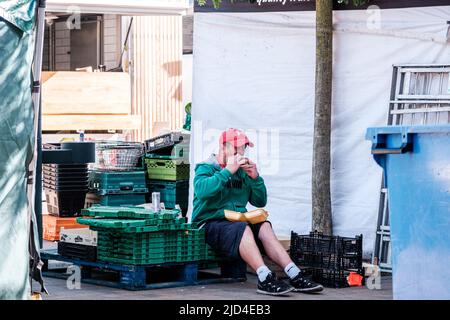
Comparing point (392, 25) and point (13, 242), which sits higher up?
point (392, 25)

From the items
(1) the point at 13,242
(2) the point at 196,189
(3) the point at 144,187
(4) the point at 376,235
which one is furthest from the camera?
(3) the point at 144,187

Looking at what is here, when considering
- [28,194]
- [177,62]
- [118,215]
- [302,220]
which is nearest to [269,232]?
[118,215]

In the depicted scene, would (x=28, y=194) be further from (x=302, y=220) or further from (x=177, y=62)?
(x=177, y=62)

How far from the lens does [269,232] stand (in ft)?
33.4

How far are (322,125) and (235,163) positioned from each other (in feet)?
6.34

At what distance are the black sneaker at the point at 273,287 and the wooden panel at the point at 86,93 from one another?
34.6 feet

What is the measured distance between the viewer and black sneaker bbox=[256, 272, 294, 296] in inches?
379

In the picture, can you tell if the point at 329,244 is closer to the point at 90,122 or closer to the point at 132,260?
the point at 132,260

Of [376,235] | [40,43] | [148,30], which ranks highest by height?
[148,30]

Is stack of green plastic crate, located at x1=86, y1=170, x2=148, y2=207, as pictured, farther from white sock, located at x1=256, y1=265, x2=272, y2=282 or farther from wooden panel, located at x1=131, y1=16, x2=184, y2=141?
wooden panel, located at x1=131, y1=16, x2=184, y2=141

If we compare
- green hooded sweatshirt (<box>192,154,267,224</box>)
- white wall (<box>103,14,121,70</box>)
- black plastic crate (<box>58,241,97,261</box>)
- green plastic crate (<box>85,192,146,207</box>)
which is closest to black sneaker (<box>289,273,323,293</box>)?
green hooded sweatshirt (<box>192,154,267,224</box>)

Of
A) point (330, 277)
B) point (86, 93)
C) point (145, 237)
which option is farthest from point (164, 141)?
point (86, 93)

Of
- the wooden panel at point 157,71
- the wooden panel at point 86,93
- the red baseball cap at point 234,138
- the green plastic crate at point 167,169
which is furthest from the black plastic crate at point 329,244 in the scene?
the wooden panel at point 157,71

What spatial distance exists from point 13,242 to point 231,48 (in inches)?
227
